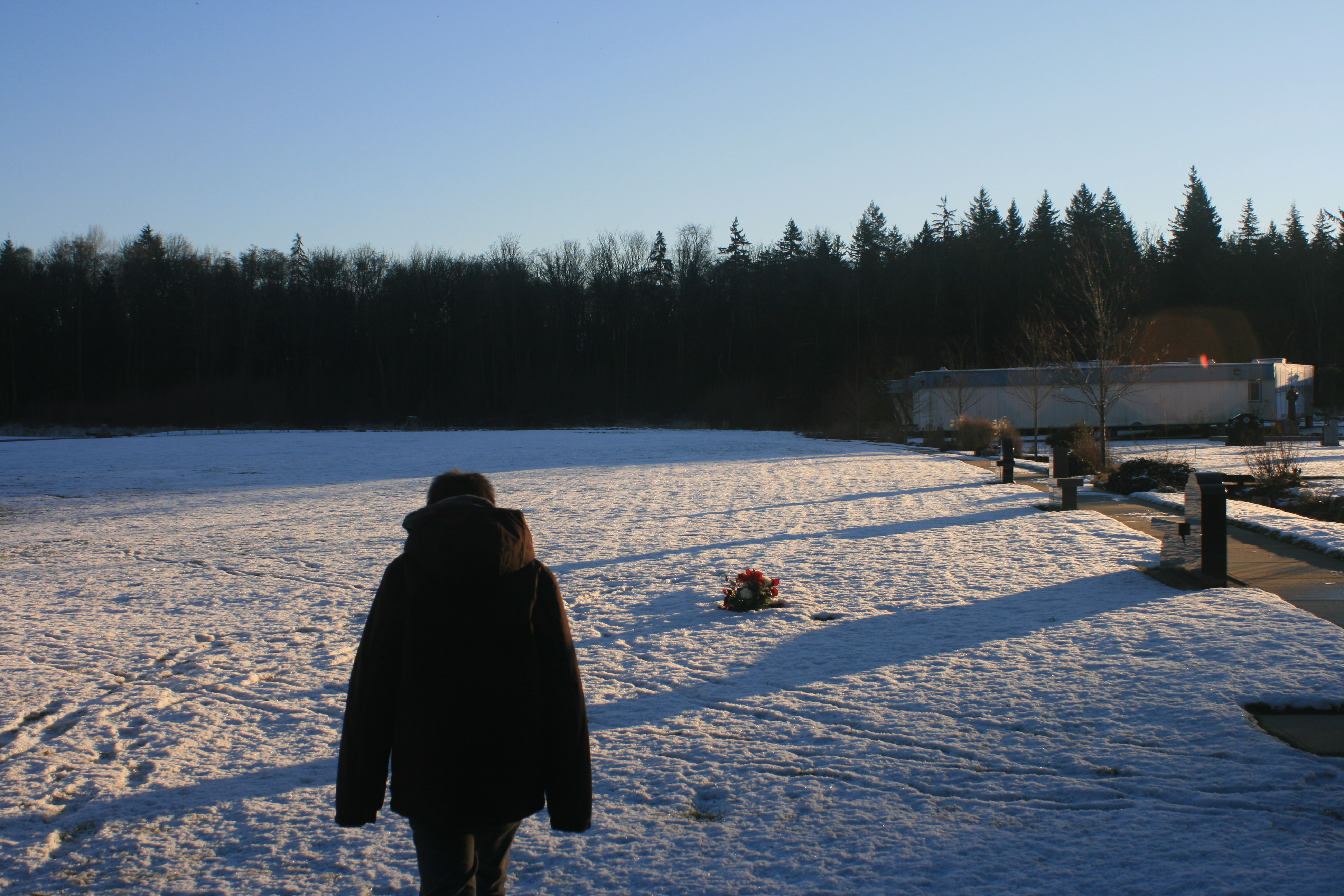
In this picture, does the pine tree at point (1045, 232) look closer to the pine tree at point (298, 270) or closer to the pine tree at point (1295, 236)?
the pine tree at point (1295, 236)

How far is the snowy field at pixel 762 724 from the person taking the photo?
134 inches

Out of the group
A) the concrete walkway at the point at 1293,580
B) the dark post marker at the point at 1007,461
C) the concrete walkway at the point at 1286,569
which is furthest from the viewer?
the dark post marker at the point at 1007,461

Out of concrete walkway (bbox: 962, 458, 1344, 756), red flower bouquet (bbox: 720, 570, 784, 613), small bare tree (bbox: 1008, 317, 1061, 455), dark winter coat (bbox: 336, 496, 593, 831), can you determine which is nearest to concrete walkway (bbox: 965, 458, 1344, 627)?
concrete walkway (bbox: 962, 458, 1344, 756)

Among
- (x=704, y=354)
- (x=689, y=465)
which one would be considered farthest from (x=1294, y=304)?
(x=689, y=465)

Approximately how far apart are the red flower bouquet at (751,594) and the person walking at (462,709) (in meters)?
5.23

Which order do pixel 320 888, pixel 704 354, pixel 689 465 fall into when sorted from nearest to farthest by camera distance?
pixel 320 888 < pixel 689 465 < pixel 704 354

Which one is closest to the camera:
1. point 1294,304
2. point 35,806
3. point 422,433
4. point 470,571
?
point 470,571

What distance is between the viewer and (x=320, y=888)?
3.28m

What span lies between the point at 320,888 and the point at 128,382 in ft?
244

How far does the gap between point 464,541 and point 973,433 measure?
30917 millimetres

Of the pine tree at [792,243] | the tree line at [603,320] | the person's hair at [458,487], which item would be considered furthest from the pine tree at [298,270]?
the person's hair at [458,487]

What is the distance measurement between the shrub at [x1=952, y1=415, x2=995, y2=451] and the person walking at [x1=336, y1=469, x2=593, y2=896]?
29.5 m

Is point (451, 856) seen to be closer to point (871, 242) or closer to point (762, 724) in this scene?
point (762, 724)

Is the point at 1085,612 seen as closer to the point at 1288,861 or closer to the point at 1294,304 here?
the point at 1288,861
